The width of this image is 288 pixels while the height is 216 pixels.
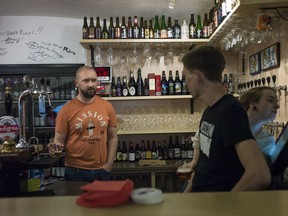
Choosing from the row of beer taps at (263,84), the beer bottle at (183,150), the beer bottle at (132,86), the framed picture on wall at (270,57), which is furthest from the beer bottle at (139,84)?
the framed picture on wall at (270,57)

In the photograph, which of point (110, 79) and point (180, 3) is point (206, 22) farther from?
point (110, 79)

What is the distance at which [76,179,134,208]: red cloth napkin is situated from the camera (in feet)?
2.46

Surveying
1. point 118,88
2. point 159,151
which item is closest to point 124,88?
point 118,88

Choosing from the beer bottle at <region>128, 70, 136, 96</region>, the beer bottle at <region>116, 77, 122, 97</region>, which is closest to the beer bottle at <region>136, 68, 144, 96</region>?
the beer bottle at <region>128, 70, 136, 96</region>

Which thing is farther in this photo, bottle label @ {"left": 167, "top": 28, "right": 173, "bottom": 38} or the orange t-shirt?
bottle label @ {"left": 167, "top": 28, "right": 173, "bottom": 38}

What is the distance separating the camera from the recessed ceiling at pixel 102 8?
3.59m

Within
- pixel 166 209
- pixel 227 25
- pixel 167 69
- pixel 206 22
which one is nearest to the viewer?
pixel 166 209

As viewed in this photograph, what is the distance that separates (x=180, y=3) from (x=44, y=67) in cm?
195

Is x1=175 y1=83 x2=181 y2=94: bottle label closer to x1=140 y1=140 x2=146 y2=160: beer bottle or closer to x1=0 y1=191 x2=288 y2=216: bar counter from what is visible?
x1=140 y1=140 x2=146 y2=160: beer bottle

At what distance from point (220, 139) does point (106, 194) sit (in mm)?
609

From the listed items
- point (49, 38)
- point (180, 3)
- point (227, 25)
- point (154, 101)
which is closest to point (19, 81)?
point (49, 38)

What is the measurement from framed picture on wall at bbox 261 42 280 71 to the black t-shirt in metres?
1.69

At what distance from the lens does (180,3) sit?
11.8 feet

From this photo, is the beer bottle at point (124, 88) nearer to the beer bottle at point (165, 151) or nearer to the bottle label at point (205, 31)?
the beer bottle at point (165, 151)
